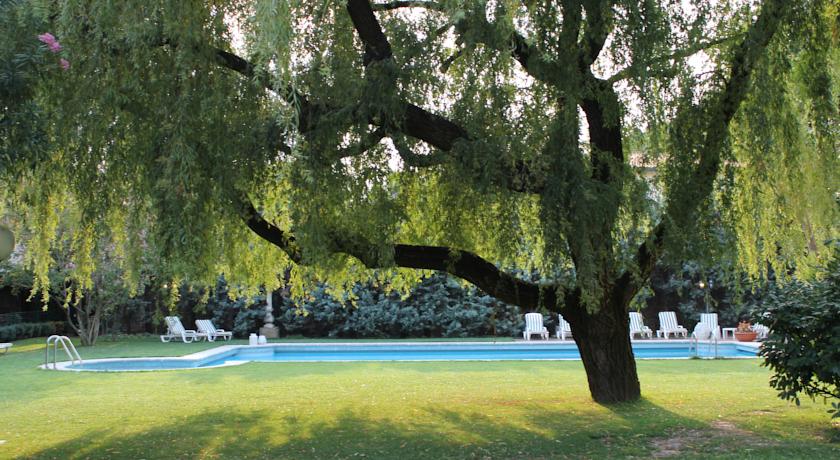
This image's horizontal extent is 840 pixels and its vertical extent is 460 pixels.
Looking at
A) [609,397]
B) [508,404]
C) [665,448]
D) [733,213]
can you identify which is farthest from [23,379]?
[733,213]

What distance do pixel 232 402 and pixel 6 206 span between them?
11.5ft

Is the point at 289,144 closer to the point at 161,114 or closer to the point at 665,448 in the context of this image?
the point at 161,114

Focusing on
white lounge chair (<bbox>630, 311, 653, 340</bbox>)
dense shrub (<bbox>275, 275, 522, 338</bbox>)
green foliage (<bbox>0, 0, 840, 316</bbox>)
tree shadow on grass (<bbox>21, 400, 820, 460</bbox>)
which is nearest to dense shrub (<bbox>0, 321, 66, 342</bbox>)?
dense shrub (<bbox>275, 275, 522, 338</bbox>)

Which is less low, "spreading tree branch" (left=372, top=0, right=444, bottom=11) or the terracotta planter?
"spreading tree branch" (left=372, top=0, right=444, bottom=11)

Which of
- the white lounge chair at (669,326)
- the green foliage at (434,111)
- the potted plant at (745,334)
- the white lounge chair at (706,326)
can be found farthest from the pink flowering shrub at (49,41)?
the white lounge chair at (669,326)

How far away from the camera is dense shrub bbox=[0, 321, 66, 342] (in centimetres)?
1994

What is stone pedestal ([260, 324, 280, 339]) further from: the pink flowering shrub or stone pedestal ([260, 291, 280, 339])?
the pink flowering shrub

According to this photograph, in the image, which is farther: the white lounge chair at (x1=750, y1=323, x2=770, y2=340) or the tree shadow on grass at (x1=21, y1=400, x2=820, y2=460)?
the white lounge chair at (x1=750, y1=323, x2=770, y2=340)

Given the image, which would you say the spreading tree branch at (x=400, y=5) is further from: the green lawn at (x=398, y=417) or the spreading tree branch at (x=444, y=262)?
the green lawn at (x=398, y=417)

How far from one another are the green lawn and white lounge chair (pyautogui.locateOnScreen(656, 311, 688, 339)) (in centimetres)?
764

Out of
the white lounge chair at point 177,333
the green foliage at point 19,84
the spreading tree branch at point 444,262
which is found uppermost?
the green foliage at point 19,84

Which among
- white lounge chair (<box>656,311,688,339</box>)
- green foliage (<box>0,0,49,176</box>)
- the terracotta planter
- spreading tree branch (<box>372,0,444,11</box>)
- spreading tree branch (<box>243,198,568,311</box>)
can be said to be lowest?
the terracotta planter

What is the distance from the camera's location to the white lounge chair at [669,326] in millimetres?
20375

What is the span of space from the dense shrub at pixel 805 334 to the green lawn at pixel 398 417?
0.54 meters
